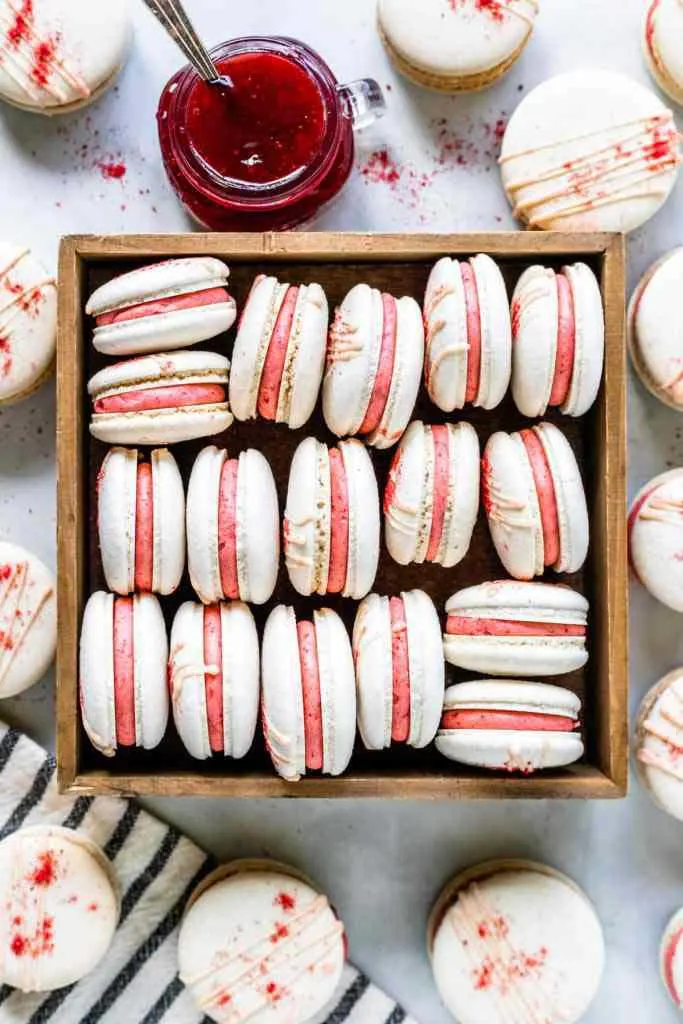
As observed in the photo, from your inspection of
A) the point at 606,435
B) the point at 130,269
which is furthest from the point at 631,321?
the point at 130,269

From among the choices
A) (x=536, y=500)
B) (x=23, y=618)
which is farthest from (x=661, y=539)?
(x=23, y=618)

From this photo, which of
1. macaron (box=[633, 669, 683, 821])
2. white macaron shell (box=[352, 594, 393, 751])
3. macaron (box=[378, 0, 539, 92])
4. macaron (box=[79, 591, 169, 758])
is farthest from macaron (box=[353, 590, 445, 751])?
macaron (box=[378, 0, 539, 92])

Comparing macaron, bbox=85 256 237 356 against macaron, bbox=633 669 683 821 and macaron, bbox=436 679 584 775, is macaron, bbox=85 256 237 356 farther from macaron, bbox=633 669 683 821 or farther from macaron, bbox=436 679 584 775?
macaron, bbox=633 669 683 821

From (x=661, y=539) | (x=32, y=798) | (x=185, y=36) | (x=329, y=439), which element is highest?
(x=185, y=36)

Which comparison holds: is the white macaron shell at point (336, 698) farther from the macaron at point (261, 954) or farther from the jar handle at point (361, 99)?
the jar handle at point (361, 99)

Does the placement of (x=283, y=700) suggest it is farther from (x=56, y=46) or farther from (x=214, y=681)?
(x=56, y=46)

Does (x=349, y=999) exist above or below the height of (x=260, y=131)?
below
